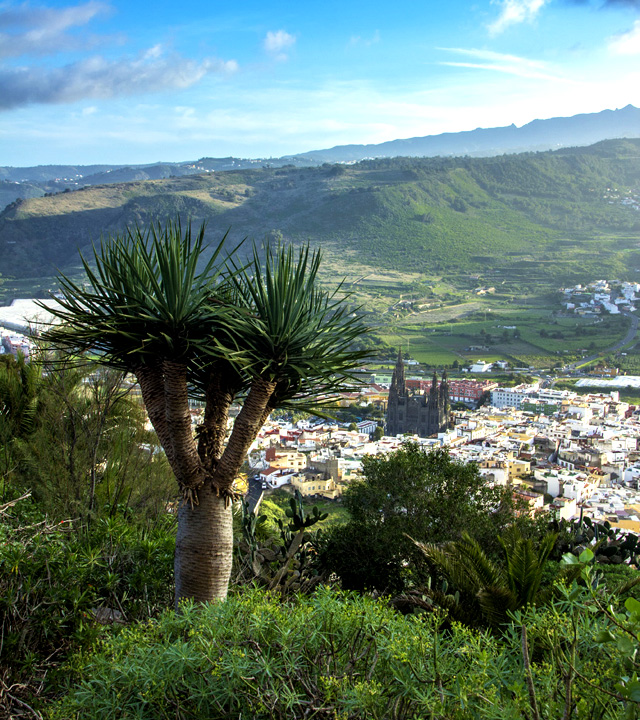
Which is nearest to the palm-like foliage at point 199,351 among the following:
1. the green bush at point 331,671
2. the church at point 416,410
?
the green bush at point 331,671

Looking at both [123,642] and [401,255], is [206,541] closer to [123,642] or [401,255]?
[123,642]

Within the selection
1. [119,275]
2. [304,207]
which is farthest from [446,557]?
[304,207]

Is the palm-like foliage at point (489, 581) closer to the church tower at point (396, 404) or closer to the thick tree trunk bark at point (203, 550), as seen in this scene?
the thick tree trunk bark at point (203, 550)

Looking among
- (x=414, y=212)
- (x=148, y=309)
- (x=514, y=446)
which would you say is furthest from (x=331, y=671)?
(x=414, y=212)

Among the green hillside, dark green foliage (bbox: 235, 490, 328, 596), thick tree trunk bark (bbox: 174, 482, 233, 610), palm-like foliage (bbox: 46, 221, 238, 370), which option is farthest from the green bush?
the green hillside

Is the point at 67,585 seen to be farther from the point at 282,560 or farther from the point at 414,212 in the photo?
the point at 414,212
